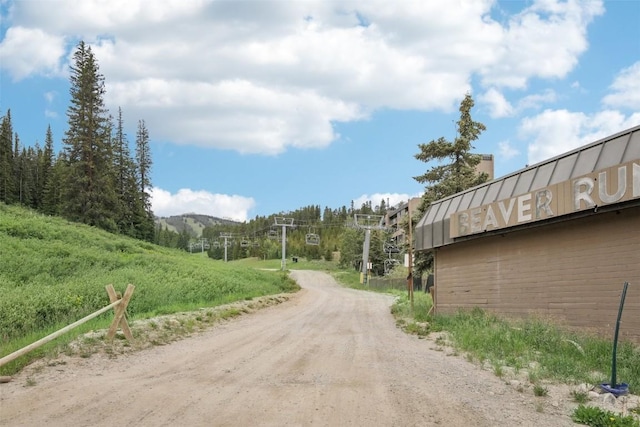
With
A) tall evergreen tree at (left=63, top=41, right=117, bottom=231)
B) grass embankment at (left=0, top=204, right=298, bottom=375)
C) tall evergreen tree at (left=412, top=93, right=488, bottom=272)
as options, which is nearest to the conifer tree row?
tall evergreen tree at (left=63, top=41, right=117, bottom=231)

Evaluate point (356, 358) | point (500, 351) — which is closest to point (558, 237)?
point (500, 351)

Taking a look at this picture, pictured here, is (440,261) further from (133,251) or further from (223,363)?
(133,251)

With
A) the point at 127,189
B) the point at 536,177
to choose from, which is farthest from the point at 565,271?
the point at 127,189

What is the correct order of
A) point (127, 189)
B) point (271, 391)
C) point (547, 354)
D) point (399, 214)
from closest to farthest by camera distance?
1. point (271, 391)
2. point (547, 354)
3. point (127, 189)
4. point (399, 214)

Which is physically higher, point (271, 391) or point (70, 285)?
point (70, 285)

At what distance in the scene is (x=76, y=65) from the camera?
199 ft

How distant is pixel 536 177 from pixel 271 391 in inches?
399

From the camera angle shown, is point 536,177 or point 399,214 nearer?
point 536,177

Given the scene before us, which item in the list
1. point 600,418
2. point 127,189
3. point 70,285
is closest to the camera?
point 600,418

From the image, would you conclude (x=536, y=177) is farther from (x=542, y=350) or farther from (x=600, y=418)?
(x=600, y=418)

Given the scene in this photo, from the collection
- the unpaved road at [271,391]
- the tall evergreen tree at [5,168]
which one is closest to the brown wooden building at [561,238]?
the unpaved road at [271,391]

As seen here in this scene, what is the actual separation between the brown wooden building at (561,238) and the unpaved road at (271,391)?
12.1 feet

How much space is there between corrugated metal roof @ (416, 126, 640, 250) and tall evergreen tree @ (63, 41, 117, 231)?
46357 mm

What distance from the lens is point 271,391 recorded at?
24.4 ft
